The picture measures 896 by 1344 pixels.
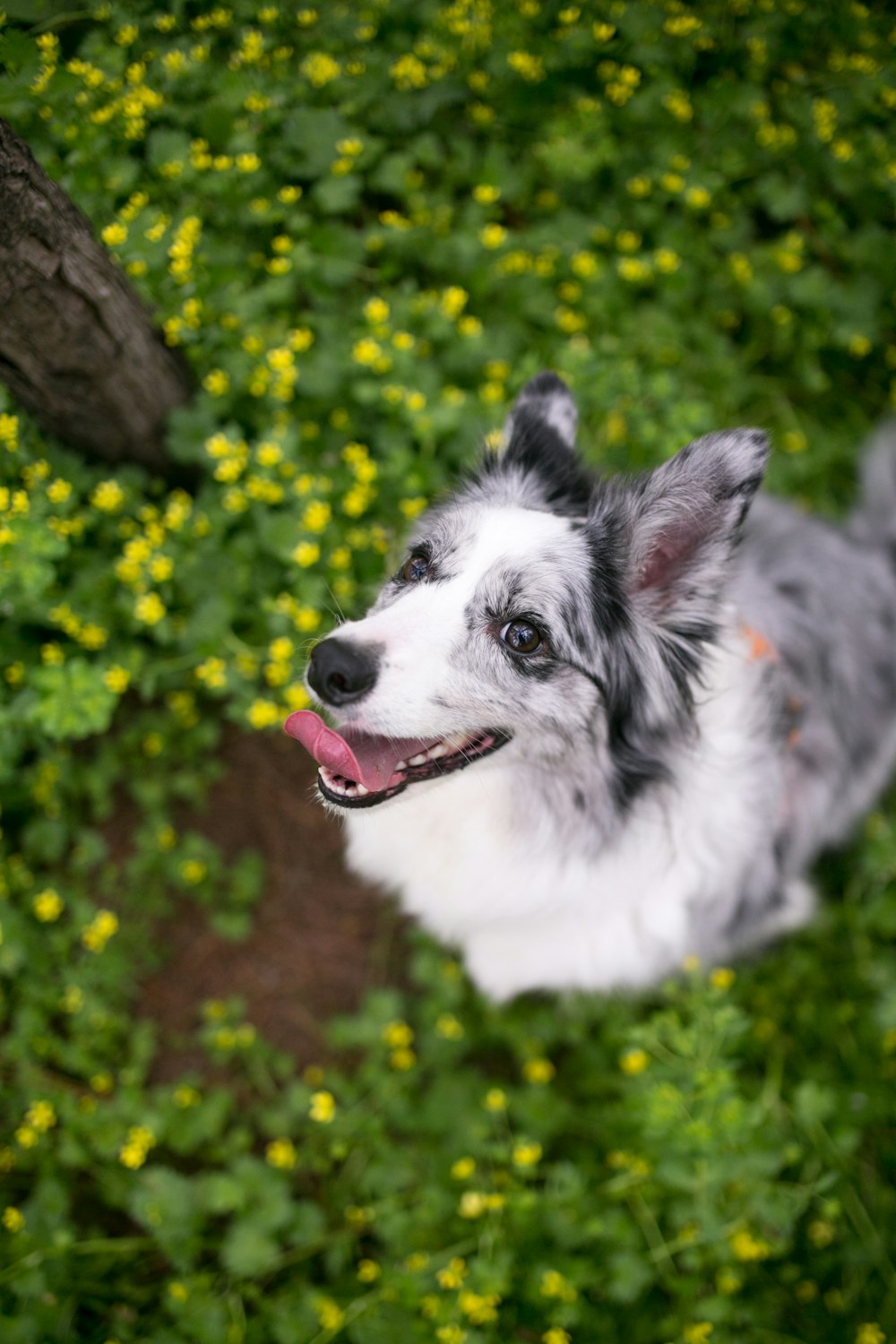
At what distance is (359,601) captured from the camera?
3.05 metres

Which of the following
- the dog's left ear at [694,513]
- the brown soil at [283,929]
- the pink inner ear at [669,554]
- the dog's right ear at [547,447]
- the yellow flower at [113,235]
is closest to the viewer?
the dog's left ear at [694,513]

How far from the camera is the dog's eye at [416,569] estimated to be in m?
2.15

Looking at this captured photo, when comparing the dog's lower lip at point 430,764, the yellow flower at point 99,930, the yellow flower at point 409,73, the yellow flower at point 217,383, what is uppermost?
the yellow flower at point 409,73

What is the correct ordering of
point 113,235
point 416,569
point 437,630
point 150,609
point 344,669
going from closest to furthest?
1. point 344,669
2. point 437,630
3. point 416,569
4. point 113,235
5. point 150,609

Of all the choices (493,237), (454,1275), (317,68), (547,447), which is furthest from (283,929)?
(317,68)

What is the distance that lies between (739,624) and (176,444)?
2017 mm

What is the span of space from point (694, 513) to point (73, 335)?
1959 mm

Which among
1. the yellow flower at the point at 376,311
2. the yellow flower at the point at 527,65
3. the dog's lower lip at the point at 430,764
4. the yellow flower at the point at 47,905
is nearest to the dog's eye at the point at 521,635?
the dog's lower lip at the point at 430,764

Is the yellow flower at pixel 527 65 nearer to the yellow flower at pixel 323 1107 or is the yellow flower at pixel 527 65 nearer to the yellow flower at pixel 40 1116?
the yellow flower at pixel 323 1107

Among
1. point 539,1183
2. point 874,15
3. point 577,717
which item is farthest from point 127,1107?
point 874,15

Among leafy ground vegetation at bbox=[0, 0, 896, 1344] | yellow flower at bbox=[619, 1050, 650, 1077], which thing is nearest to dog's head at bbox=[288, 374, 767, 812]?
leafy ground vegetation at bbox=[0, 0, 896, 1344]

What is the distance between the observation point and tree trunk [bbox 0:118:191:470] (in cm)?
211

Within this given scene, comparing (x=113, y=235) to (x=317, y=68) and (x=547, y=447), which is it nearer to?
(x=317, y=68)

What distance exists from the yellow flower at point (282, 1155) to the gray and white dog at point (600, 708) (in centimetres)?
96
